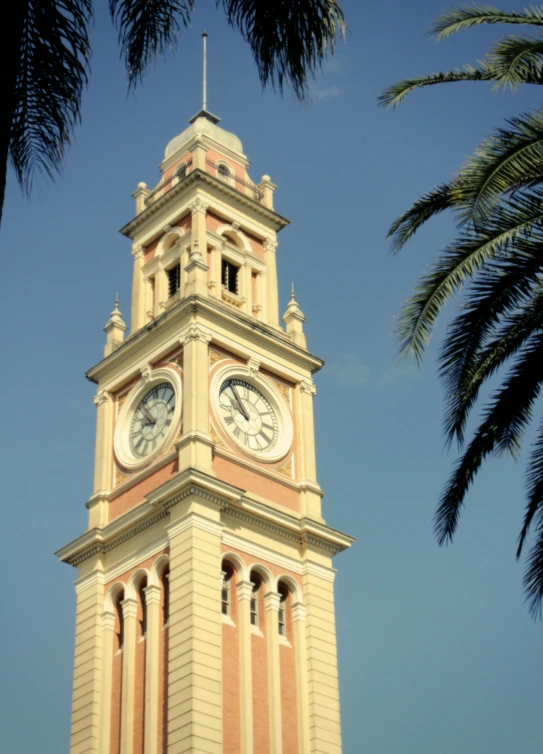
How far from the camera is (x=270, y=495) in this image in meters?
39.7

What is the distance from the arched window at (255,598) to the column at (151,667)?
2716 mm

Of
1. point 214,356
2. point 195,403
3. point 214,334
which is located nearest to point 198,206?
point 214,334

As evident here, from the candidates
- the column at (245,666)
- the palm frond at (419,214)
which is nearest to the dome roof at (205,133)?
the column at (245,666)

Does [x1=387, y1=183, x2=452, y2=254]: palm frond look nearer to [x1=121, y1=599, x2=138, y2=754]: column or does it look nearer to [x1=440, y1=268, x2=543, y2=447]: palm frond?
[x1=440, y1=268, x2=543, y2=447]: palm frond

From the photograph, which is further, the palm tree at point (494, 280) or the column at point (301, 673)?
the column at point (301, 673)

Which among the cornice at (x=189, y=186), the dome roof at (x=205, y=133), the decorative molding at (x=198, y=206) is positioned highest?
the dome roof at (x=205, y=133)

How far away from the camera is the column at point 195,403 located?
37750 mm

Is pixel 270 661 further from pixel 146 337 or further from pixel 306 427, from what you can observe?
pixel 146 337

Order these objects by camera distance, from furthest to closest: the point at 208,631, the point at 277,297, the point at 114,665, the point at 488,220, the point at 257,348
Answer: the point at 277,297 < the point at 257,348 < the point at 114,665 < the point at 208,631 < the point at 488,220

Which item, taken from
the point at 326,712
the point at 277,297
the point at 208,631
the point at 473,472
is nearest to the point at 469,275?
the point at 473,472

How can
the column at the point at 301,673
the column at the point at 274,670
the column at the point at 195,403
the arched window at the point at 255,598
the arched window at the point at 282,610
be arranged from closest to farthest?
the column at the point at 274,670
the column at the point at 301,673
the arched window at the point at 255,598
the column at the point at 195,403
the arched window at the point at 282,610

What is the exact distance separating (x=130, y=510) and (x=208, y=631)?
5195 millimetres

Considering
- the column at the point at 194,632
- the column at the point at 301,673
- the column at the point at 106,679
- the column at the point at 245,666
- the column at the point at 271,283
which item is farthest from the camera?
the column at the point at 271,283

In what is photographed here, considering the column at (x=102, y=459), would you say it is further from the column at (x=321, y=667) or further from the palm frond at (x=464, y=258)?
the palm frond at (x=464, y=258)
